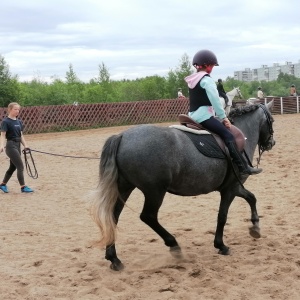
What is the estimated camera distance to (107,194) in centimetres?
472

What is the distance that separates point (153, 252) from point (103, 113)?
891 inches

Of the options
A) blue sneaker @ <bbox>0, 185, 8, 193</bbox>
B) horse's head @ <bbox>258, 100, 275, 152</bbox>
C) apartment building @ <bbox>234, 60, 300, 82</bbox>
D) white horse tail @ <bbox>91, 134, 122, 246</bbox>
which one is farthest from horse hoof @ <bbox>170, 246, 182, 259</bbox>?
apartment building @ <bbox>234, 60, 300, 82</bbox>

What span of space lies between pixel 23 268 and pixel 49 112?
21.9 meters

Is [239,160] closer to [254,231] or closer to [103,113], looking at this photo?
[254,231]

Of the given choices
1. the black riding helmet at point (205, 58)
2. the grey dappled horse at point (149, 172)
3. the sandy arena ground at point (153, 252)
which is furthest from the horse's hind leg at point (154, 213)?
the black riding helmet at point (205, 58)

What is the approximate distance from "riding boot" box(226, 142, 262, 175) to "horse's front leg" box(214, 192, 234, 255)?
35cm

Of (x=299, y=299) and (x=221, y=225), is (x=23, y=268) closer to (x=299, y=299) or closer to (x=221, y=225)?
(x=221, y=225)

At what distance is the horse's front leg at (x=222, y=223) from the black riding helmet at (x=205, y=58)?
4.95 feet

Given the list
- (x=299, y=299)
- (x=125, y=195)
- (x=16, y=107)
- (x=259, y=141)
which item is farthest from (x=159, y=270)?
(x=16, y=107)

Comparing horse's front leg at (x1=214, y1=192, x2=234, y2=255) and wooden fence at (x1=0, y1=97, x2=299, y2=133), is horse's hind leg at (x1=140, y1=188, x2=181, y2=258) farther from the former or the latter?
wooden fence at (x1=0, y1=97, x2=299, y2=133)

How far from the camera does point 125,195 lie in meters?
4.95

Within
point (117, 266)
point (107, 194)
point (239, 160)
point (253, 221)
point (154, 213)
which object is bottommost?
point (117, 266)

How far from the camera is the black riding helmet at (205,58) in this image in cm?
517

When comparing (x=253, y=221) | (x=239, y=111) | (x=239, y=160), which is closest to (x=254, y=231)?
(x=253, y=221)
